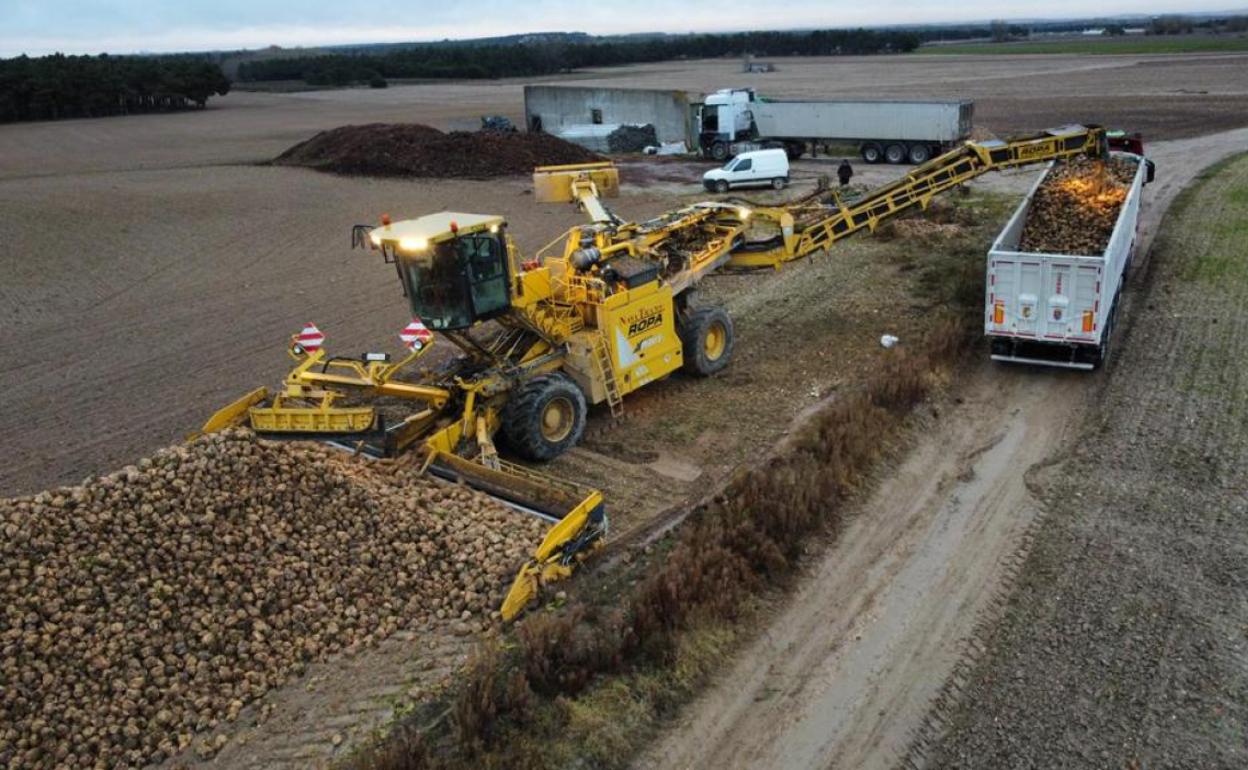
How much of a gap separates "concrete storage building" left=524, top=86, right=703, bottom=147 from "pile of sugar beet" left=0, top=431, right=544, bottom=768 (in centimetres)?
3096

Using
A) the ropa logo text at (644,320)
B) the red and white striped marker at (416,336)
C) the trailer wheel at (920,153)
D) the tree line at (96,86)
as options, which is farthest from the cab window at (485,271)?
the tree line at (96,86)

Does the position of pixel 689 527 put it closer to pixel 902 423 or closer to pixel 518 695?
pixel 518 695

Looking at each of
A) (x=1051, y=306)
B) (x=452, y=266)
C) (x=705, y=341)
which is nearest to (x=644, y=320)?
(x=705, y=341)

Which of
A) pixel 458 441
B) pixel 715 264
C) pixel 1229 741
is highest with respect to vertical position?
pixel 715 264

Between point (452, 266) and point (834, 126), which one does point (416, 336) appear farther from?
point (834, 126)

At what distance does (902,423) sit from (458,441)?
519 cm

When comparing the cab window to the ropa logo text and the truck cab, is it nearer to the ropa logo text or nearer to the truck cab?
the ropa logo text

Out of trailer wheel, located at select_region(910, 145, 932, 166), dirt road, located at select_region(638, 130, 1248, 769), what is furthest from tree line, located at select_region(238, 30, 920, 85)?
dirt road, located at select_region(638, 130, 1248, 769)

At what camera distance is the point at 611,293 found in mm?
11523

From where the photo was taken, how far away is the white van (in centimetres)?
2902

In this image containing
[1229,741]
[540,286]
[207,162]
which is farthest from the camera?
[207,162]

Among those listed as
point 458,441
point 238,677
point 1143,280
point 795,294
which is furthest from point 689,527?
point 1143,280

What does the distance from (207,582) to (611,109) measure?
36.3m

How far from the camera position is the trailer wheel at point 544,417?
416 inches
